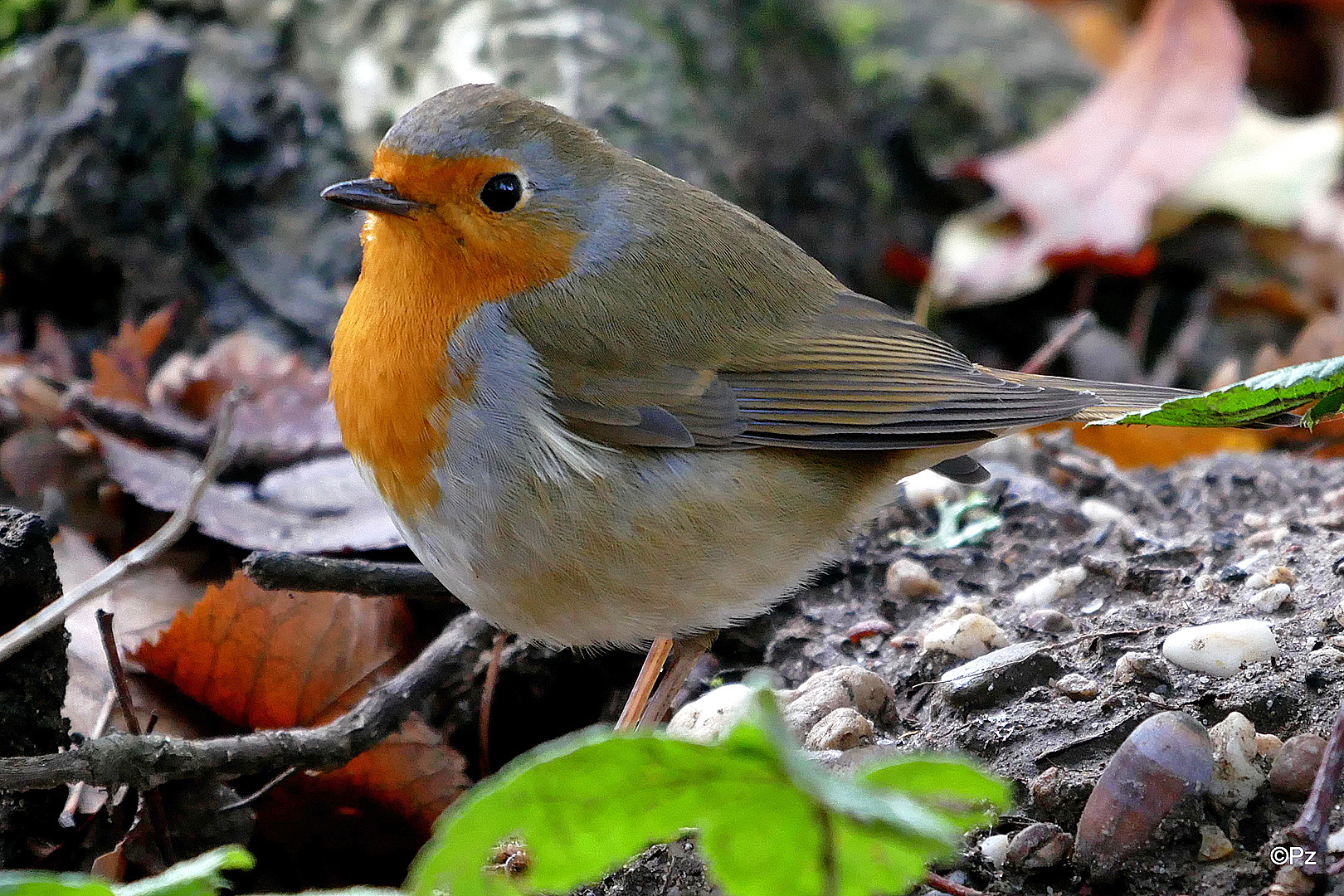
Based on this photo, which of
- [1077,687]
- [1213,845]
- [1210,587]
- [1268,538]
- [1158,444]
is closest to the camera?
[1213,845]

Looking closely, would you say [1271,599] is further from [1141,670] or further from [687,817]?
[687,817]

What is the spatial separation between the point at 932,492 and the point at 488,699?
1.32 meters

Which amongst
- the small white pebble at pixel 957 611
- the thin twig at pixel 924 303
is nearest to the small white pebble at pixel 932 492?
the small white pebble at pixel 957 611

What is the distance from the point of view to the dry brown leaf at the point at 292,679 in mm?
2857

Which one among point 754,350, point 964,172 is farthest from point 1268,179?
point 754,350

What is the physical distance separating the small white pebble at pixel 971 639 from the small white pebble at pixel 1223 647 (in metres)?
0.37

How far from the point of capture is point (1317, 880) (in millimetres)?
1891

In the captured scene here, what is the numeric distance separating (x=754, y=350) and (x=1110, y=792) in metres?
1.30

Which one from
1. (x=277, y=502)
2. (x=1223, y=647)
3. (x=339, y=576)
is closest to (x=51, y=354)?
(x=277, y=502)

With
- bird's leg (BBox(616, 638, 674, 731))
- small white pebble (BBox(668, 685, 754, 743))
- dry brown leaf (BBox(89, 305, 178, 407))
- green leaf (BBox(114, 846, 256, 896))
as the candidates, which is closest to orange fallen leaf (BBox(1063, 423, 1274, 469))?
bird's leg (BBox(616, 638, 674, 731))

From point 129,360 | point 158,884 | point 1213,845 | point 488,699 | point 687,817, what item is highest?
point 687,817

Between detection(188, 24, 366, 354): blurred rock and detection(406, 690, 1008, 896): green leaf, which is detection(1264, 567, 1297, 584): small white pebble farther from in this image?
detection(188, 24, 366, 354): blurred rock

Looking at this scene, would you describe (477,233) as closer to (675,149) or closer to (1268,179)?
(675,149)

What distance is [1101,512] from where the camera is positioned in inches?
137
